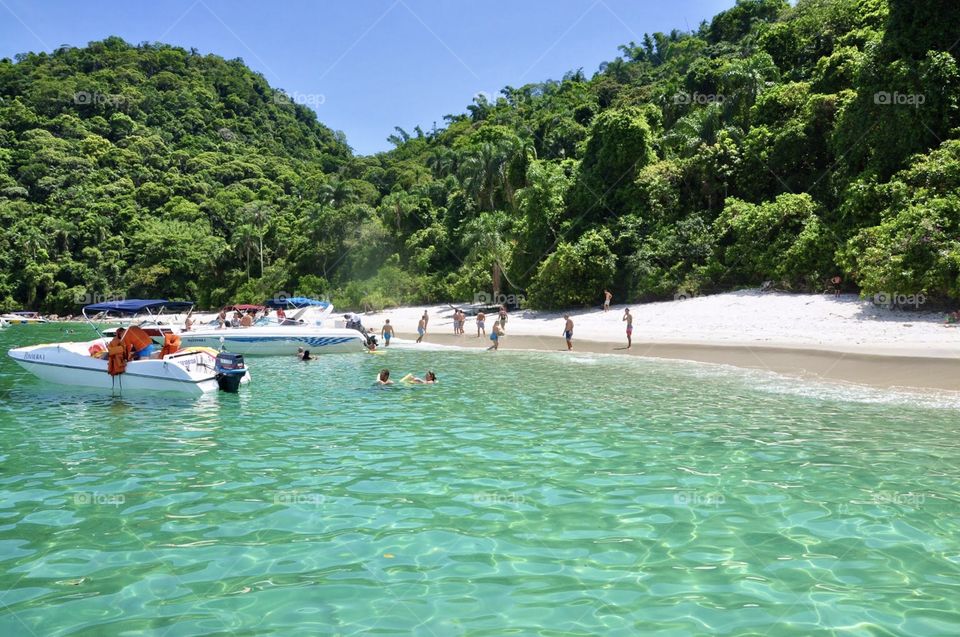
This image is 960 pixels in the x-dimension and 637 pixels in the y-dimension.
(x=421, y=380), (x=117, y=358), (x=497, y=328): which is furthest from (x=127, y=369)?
(x=497, y=328)

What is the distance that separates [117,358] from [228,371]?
2932 mm

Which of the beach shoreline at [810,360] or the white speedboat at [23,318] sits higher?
the white speedboat at [23,318]

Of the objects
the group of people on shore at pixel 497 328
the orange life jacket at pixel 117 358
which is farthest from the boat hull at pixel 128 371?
the group of people on shore at pixel 497 328

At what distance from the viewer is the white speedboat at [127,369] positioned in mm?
16391

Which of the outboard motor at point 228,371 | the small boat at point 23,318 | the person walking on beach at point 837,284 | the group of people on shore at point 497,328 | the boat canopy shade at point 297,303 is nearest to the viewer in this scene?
the outboard motor at point 228,371

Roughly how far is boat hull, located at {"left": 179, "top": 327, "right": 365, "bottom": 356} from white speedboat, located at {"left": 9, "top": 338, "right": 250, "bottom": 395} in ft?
33.2

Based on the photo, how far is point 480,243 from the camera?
45812 millimetres

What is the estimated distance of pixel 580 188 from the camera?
45000 mm

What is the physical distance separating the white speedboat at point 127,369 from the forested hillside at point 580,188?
25.3 metres

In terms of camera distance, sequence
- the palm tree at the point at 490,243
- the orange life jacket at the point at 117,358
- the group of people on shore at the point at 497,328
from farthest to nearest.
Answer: the palm tree at the point at 490,243 → the group of people on shore at the point at 497,328 → the orange life jacket at the point at 117,358

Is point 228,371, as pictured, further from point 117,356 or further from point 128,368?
point 117,356

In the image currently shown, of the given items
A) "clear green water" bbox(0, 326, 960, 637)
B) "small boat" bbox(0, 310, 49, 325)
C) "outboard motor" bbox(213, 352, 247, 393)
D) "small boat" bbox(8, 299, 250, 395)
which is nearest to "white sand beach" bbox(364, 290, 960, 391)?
"clear green water" bbox(0, 326, 960, 637)

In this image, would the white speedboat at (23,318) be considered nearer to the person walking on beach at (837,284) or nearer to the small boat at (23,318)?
the small boat at (23,318)

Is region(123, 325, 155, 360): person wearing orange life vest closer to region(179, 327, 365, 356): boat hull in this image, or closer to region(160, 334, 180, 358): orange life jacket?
region(160, 334, 180, 358): orange life jacket
